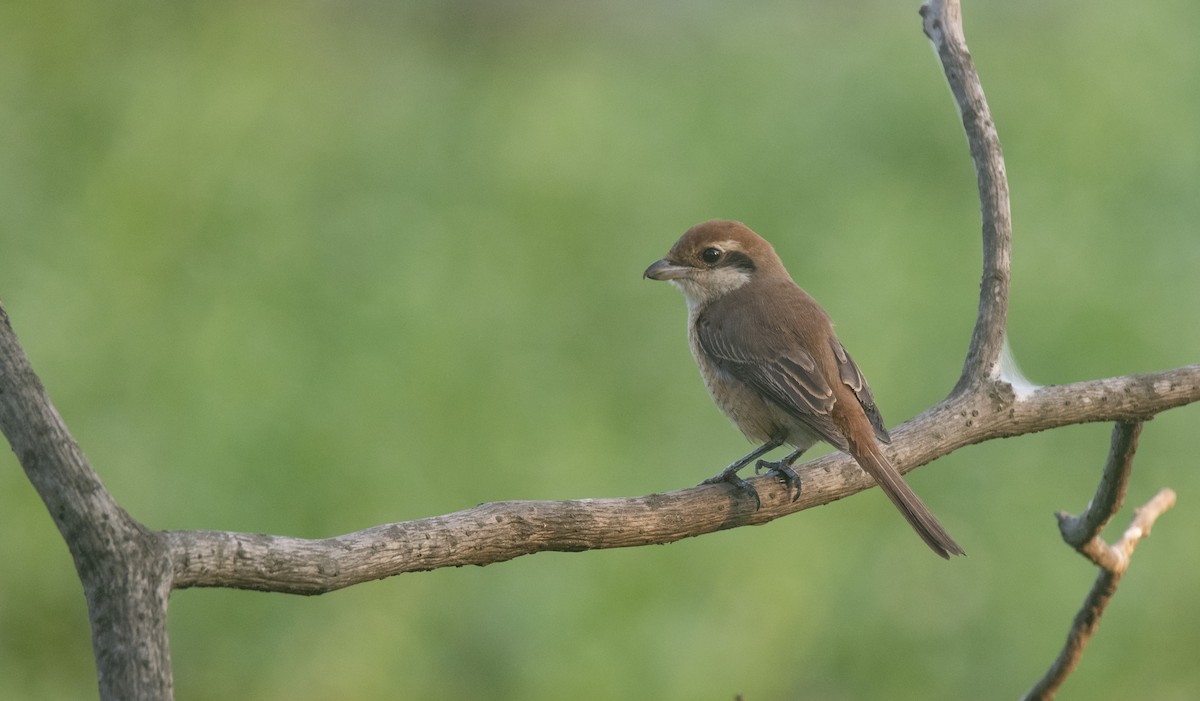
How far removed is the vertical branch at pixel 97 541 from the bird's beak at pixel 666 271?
2401 mm

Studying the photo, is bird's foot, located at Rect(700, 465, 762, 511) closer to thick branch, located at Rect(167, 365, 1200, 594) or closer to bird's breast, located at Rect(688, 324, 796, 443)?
thick branch, located at Rect(167, 365, 1200, 594)

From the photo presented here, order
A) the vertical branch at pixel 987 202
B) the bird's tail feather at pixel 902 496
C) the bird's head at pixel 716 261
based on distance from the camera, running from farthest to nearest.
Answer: the bird's head at pixel 716 261 → the vertical branch at pixel 987 202 → the bird's tail feather at pixel 902 496

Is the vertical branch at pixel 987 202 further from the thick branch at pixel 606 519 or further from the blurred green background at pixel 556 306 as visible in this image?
the blurred green background at pixel 556 306

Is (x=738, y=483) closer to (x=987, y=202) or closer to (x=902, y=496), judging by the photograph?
(x=902, y=496)

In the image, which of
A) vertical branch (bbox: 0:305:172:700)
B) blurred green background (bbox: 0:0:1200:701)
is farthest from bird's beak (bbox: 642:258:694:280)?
vertical branch (bbox: 0:305:172:700)

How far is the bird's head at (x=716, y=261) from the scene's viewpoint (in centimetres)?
402

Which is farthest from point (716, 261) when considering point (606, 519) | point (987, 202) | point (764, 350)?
point (606, 519)

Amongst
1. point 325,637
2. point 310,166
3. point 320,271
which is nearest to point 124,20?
point 310,166

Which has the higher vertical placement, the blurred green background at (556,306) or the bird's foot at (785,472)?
the blurred green background at (556,306)

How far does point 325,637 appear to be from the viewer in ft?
17.2

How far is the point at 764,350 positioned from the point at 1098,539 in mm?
1024

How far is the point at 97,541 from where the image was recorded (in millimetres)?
1843

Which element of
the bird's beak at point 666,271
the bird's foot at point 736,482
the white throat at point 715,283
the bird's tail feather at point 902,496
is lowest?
the bird's tail feather at point 902,496

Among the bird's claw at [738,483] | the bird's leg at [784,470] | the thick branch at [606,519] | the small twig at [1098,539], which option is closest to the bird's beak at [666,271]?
the bird's leg at [784,470]
